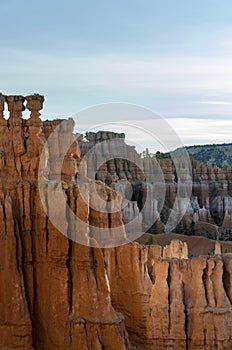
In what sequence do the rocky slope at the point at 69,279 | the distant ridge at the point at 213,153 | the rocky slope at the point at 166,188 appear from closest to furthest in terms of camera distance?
the rocky slope at the point at 69,279, the rocky slope at the point at 166,188, the distant ridge at the point at 213,153

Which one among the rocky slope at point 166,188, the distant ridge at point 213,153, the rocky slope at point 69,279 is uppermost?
the distant ridge at point 213,153

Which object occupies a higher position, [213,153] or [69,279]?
[213,153]

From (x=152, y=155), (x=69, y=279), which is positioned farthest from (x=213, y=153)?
(x=69, y=279)

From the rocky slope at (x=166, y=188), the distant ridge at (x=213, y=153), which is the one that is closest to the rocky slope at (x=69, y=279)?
the rocky slope at (x=166, y=188)

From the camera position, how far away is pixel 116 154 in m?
69.2

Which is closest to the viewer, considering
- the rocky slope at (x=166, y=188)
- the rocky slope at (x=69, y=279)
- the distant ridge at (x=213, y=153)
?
the rocky slope at (x=69, y=279)

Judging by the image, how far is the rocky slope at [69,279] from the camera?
22750 mm

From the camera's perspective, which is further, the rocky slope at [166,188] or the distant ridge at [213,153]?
the distant ridge at [213,153]

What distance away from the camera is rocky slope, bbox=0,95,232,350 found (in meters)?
22.8

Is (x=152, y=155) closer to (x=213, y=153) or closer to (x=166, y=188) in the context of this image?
(x=166, y=188)

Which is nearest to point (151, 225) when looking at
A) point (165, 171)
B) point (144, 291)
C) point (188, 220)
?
point (188, 220)

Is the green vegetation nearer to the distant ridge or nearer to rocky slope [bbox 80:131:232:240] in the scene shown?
rocky slope [bbox 80:131:232:240]

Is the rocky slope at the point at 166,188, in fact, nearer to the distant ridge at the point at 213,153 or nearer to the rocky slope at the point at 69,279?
the rocky slope at the point at 69,279

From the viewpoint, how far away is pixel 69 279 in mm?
22969
